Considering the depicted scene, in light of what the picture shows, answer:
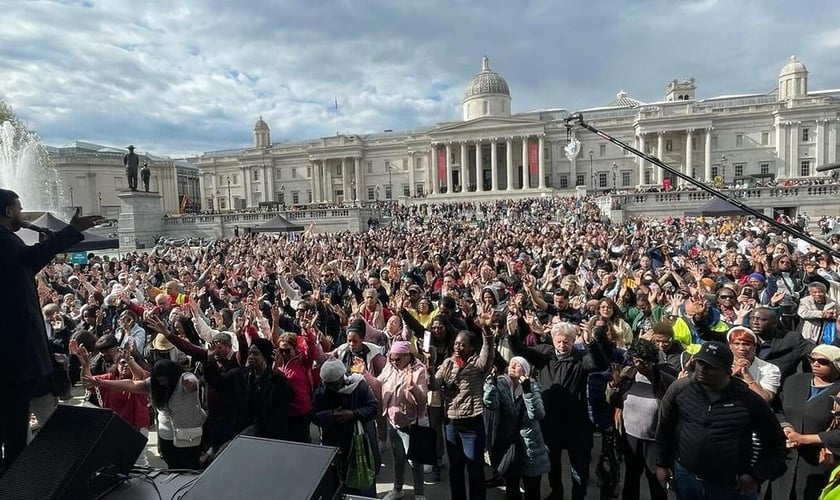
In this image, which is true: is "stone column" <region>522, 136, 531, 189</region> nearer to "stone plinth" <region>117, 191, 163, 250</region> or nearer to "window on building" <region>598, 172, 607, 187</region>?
"window on building" <region>598, 172, 607, 187</region>

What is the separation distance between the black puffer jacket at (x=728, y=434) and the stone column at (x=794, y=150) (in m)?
78.9

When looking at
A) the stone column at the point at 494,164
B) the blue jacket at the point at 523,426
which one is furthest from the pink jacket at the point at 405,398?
the stone column at the point at 494,164

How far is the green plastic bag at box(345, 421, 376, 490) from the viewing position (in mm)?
4355

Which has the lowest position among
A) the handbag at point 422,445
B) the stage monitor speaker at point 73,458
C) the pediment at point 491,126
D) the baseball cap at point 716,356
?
the handbag at point 422,445

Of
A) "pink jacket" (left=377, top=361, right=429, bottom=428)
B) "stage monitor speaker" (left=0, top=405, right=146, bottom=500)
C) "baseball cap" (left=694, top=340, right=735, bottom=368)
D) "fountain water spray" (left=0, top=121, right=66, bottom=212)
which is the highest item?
"fountain water spray" (left=0, top=121, right=66, bottom=212)

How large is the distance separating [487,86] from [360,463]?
3125 inches

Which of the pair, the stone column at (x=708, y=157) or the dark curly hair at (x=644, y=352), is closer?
the dark curly hair at (x=644, y=352)

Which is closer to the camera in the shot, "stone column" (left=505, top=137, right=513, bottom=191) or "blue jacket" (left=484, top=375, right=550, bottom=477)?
"blue jacket" (left=484, top=375, right=550, bottom=477)

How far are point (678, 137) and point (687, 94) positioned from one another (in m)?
Answer: 20.8

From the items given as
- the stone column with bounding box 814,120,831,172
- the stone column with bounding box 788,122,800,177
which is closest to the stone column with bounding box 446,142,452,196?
the stone column with bounding box 788,122,800,177

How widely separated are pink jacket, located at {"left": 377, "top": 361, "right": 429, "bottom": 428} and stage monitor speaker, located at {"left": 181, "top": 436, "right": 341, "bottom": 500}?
6.62 feet

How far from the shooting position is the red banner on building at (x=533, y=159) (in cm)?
6994

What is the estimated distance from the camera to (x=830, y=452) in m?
3.45

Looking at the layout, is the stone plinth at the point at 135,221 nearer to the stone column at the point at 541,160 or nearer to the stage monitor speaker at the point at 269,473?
the stage monitor speaker at the point at 269,473
